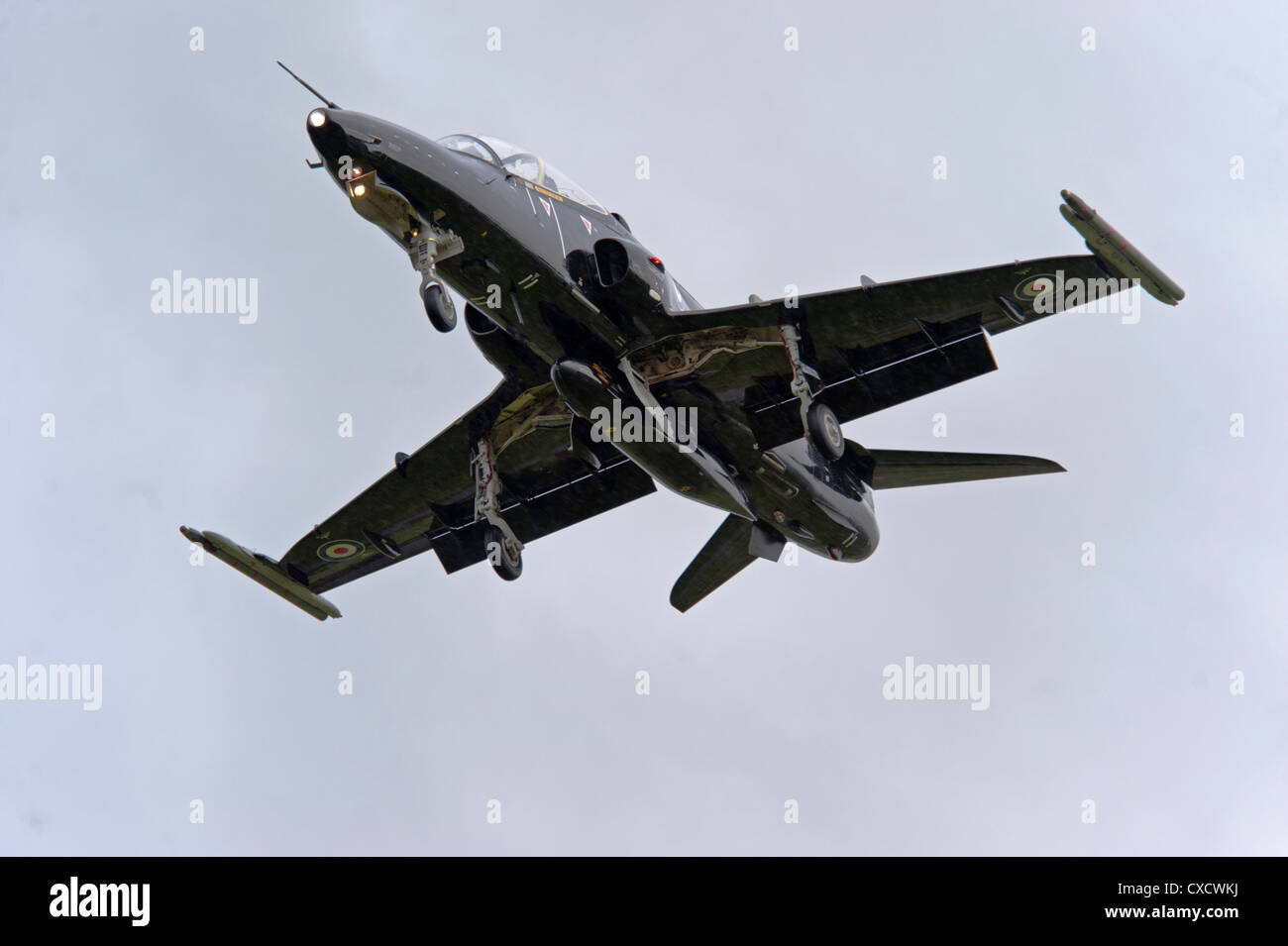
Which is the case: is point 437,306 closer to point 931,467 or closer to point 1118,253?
point 1118,253

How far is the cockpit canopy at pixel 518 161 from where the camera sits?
26.2 metres

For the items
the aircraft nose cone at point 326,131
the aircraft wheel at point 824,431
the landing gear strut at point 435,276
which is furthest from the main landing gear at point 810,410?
the aircraft nose cone at point 326,131

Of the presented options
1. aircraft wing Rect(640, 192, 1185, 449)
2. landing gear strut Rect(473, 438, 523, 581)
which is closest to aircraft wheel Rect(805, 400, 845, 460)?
aircraft wing Rect(640, 192, 1185, 449)

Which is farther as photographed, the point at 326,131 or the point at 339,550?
the point at 339,550

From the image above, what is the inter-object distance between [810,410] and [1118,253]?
5.84 meters

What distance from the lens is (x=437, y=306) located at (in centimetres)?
2361

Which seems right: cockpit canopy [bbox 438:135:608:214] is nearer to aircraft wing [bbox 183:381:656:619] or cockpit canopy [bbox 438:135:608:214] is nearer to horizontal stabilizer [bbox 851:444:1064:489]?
aircraft wing [bbox 183:381:656:619]

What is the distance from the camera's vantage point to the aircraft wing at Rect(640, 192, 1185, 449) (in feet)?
87.2

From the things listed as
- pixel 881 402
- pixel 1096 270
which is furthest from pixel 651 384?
pixel 1096 270

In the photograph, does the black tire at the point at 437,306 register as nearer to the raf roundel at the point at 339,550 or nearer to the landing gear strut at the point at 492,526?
the landing gear strut at the point at 492,526

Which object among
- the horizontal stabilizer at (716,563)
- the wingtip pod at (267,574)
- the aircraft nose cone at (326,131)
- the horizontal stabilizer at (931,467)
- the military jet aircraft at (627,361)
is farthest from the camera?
the horizontal stabilizer at (716,563)

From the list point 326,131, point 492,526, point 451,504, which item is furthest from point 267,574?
point 326,131

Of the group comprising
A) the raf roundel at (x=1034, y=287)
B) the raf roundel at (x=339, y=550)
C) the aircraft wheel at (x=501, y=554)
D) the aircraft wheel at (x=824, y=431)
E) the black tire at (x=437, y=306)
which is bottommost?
the aircraft wheel at (x=501, y=554)

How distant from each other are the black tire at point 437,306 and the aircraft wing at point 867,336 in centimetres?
457
